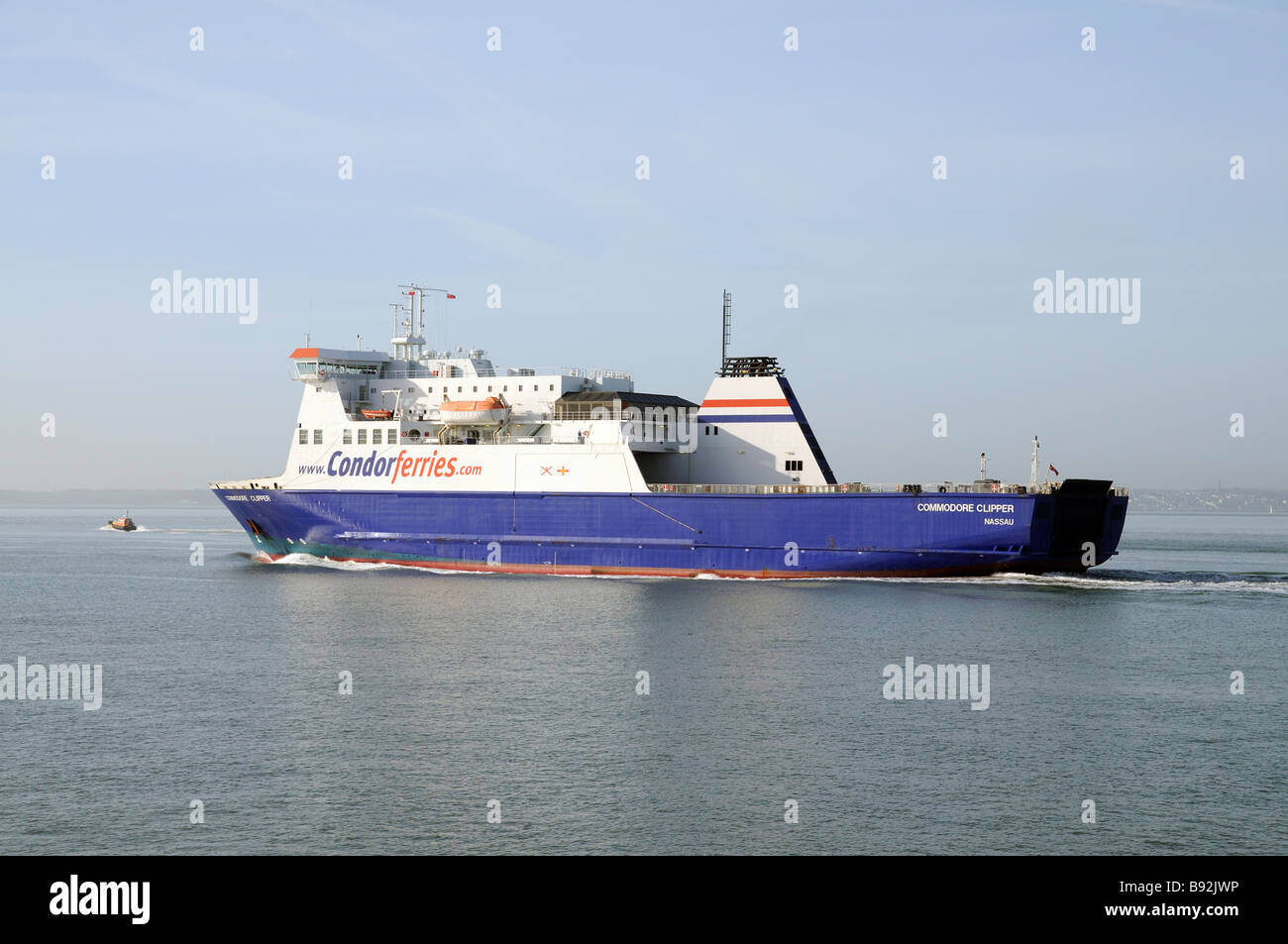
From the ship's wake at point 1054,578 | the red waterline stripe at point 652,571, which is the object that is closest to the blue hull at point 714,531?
the red waterline stripe at point 652,571

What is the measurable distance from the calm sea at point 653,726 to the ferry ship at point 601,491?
9.18ft

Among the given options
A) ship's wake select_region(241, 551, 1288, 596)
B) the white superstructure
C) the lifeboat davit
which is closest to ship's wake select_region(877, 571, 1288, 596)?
ship's wake select_region(241, 551, 1288, 596)

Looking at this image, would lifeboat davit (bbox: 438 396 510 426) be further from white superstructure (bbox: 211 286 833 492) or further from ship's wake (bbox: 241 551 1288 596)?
ship's wake (bbox: 241 551 1288 596)

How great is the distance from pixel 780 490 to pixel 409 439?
17.6 meters

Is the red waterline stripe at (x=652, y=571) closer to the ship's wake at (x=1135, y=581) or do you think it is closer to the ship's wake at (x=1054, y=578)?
the ship's wake at (x=1054, y=578)

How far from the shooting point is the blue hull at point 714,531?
139 ft

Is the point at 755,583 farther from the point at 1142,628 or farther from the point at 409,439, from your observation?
the point at 409,439

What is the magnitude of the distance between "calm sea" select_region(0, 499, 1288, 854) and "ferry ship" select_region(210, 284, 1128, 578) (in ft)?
9.18

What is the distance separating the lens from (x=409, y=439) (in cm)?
5206

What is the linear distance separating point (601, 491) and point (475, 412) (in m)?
7.78

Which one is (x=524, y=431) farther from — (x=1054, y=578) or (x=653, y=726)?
(x=653, y=726)

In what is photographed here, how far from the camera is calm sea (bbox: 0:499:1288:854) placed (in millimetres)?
17297

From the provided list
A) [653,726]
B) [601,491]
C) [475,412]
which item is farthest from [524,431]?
[653,726]

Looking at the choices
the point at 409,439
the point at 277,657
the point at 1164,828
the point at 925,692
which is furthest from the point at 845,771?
the point at 409,439
